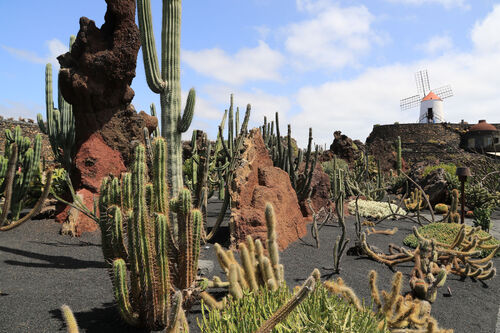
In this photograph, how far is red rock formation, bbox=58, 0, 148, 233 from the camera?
6.50m

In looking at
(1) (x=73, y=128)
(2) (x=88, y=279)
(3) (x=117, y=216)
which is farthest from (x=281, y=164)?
(3) (x=117, y=216)

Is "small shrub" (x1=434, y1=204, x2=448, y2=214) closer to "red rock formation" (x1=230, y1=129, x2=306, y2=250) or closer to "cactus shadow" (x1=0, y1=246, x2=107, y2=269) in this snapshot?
"red rock formation" (x1=230, y1=129, x2=306, y2=250)

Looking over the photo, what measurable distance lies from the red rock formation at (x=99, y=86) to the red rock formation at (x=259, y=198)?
7.33 feet

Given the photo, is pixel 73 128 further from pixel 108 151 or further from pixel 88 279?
pixel 88 279

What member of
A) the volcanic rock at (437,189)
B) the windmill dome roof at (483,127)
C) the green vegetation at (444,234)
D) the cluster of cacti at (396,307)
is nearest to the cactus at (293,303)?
the cluster of cacti at (396,307)

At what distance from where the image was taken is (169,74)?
4672 mm

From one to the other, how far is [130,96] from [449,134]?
102 feet

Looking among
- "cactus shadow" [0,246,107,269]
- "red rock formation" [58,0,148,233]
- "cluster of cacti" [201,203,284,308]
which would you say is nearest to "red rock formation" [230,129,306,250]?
"cactus shadow" [0,246,107,269]

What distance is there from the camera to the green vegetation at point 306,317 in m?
1.50

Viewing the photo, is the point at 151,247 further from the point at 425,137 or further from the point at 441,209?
the point at 425,137

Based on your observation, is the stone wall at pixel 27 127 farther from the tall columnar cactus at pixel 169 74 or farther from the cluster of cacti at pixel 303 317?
the cluster of cacti at pixel 303 317

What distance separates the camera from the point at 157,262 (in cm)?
267

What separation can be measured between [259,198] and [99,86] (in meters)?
3.51

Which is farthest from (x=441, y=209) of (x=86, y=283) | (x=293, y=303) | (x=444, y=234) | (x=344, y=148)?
(x=293, y=303)
